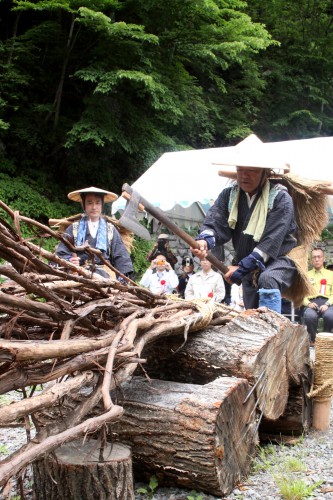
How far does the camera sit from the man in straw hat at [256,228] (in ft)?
14.0

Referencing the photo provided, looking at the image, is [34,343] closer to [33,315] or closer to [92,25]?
[33,315]

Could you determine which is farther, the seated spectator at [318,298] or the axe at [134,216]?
the seated spectator at [318,298]

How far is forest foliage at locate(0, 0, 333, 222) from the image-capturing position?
1256 centimetres

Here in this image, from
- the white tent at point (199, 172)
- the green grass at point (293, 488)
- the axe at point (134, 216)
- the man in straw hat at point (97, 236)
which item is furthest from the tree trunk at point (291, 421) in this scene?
the white tent at point (199, 172)

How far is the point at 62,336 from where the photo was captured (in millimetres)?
2379

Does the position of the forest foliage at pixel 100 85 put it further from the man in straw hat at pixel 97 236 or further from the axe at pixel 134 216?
the axe at pixel 134 216

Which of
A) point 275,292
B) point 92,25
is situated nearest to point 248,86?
point 92,25

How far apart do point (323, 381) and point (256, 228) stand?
1181 millimetres

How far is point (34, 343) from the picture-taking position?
2047 mm

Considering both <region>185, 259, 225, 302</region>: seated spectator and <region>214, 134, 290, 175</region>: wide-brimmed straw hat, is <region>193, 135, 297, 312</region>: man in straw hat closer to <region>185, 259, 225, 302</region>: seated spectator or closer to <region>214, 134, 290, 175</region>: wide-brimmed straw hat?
<region>214, 134, 290, 175</region>: wide-brimmed straw hat

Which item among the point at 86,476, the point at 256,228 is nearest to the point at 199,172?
the point at 256,228

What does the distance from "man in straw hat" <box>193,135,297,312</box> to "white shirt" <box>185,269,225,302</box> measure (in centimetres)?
364

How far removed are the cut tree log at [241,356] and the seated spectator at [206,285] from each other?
182 inches

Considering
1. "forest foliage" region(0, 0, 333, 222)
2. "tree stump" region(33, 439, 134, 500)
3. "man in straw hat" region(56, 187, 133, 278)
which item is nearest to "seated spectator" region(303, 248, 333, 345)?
"man in straw hat" region(56, 187, 133, 278)
